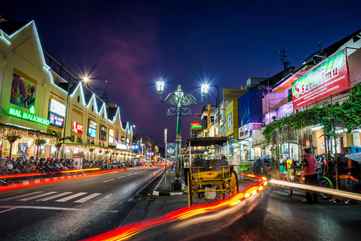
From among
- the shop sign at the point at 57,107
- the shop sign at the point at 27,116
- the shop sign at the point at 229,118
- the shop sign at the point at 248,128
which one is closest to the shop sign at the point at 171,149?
the shop sign at the point at 27,116

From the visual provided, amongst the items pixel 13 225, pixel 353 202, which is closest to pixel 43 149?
pixel 13 225

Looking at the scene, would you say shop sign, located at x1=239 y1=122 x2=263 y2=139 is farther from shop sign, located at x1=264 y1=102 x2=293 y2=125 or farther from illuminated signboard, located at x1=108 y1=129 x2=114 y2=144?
illuminated signboard, located at x1=108 y1=129 x2=114 y2=144

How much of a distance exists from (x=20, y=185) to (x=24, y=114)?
1395cm

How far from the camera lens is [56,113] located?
3625 cm

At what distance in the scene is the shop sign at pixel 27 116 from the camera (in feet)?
85.3

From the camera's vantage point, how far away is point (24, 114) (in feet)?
90.8

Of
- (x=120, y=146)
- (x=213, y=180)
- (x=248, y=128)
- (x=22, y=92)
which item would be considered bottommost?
(x=213, y=180)

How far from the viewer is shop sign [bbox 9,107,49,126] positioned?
26.0 m

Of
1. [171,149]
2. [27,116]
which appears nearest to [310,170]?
[171,149]

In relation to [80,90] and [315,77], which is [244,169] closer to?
[315,77]

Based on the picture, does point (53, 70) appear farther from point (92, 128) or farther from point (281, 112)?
point (281, 112)

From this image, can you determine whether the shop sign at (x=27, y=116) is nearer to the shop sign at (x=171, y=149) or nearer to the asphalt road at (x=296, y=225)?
the shop sign at (x=171, y=149)

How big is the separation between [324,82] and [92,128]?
152 ft

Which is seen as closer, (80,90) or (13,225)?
(13,225)
